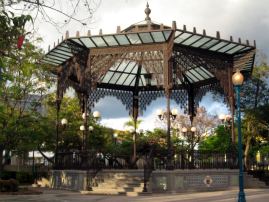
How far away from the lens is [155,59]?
932 inches

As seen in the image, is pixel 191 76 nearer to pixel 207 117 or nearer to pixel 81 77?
pixel 81 77

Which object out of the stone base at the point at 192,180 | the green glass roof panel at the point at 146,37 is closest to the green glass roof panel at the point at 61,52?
the green glass roof panel at the point at 146,37

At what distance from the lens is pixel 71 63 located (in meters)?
24.2

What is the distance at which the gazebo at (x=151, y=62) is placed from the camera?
20875 millimetres

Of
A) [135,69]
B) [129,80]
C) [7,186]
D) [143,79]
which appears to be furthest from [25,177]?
[7,186]

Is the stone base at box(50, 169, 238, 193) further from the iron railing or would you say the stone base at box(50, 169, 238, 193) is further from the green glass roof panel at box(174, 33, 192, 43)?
the green glass roof panel at box(174, 33, 192, 43)

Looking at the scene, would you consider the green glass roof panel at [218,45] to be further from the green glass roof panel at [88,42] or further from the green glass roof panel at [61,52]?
the green glass roof panel at [61,52]

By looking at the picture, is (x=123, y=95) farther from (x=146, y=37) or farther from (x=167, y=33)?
(x=167, y=33)

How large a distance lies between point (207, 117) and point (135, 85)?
2131 centimetres

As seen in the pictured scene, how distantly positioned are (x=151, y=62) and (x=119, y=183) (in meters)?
7.42

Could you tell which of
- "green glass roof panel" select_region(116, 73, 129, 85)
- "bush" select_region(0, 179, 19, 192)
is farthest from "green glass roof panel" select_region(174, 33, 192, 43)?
"bush" select_region(0, 179, 19, 192)

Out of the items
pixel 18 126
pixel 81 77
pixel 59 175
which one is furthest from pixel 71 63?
pixel 59 175

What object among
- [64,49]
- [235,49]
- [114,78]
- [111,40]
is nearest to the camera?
[111,40]

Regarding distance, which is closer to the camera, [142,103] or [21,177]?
[142,103]
